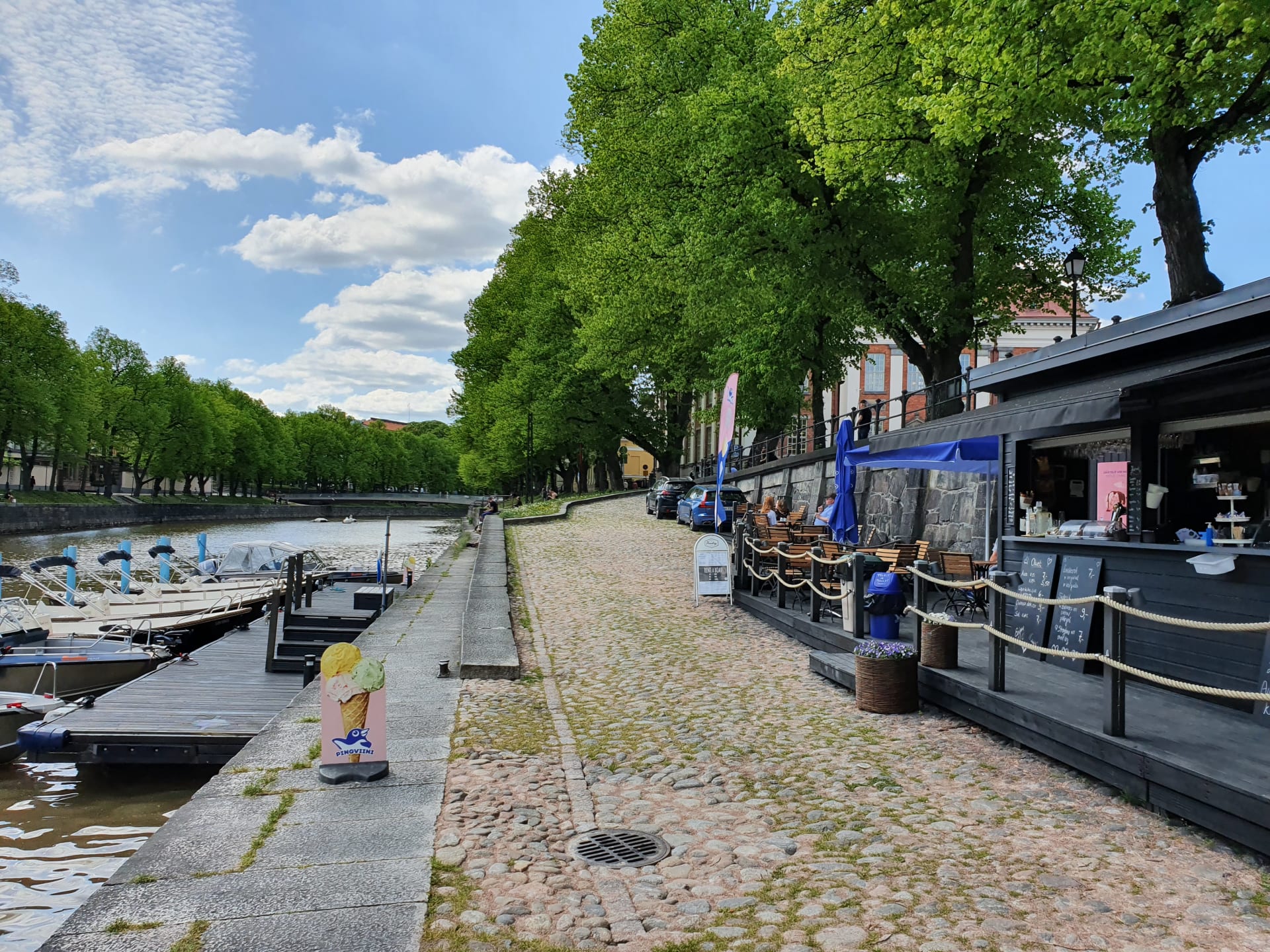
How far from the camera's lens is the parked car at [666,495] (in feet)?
114

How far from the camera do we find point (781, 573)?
1420cm

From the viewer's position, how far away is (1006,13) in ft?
40.2

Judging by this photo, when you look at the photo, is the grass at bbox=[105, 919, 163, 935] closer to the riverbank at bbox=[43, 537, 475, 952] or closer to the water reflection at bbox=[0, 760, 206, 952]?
the riverbank at bbox=[43, 537, 475, 952]

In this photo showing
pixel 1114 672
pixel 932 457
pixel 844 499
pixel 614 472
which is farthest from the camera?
pixel 614 472

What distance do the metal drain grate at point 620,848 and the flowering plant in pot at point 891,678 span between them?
148 inches

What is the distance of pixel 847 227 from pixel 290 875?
1859cm

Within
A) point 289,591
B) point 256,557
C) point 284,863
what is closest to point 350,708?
point 284,863

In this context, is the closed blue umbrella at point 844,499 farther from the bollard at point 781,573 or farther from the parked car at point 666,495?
the parked car at point 666,495

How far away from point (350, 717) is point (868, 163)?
48.7 ft

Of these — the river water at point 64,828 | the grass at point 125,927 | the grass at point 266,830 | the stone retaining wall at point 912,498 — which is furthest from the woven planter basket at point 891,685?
the stone retaining wall at point 912,498

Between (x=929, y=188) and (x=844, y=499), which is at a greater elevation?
(x=929, y=188)

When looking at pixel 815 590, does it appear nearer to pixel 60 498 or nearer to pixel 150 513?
pixel 60 498

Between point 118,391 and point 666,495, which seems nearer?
point 666,495

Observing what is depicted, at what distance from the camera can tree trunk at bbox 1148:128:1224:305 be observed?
13.0 metres
